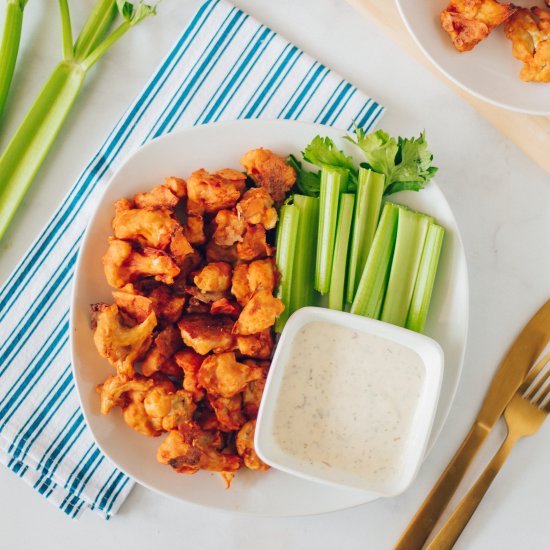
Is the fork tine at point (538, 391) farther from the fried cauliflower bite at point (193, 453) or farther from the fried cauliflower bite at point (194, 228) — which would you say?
the fried cauliflower bite at point (194, 228)

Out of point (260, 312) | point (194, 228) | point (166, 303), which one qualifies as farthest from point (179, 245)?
point (260, 312)

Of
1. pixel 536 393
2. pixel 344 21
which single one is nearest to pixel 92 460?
pixel 536 393

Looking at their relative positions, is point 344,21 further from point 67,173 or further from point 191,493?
point 191,493

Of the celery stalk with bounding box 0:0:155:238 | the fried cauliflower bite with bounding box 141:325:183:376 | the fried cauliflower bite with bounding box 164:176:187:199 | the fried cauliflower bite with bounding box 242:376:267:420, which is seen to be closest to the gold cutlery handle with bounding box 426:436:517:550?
the fried cauliflower bite with bounding box 242:376:267:420

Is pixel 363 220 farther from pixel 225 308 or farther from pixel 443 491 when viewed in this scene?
pixel 443 491

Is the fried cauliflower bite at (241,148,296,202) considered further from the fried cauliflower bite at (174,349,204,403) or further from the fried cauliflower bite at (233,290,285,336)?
the fried cauliflower bite at (174,349,204,403)

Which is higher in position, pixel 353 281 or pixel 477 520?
pixel 353 281

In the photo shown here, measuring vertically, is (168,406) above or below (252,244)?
below
